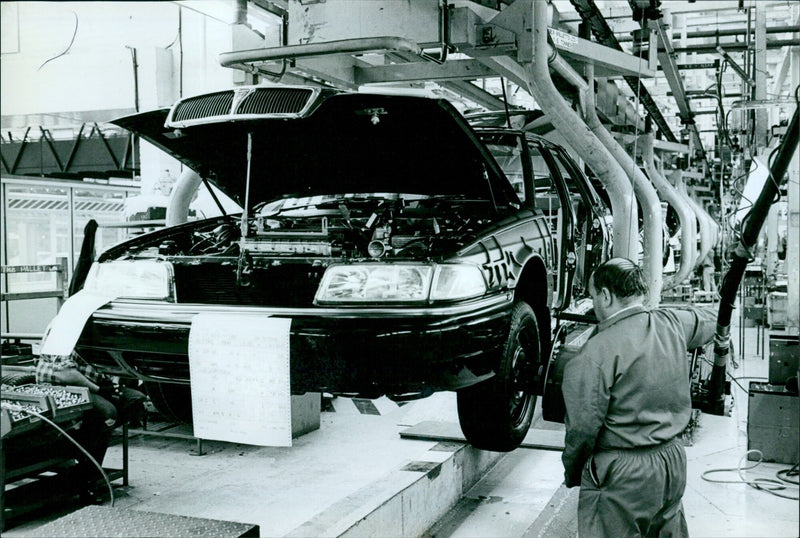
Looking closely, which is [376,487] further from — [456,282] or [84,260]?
[84,260]

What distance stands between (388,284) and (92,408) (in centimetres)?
250

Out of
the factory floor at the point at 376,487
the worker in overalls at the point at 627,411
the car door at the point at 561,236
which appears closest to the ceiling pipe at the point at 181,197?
the factory floor at the point at 376,487

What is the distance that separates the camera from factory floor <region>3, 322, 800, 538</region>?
3.99 m


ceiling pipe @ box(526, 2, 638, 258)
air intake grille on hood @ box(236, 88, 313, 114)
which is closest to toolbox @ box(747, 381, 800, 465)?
ceiling pipe @ box(526, 2, 638, 258)

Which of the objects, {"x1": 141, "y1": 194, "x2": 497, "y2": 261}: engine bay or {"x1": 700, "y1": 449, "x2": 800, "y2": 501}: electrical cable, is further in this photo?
{"x1": 700, "y1": 449, "x2": 800, "y2": 501}: electrical cable

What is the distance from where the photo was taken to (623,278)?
2965 mm

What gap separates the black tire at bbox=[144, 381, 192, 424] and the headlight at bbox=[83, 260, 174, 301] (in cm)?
80

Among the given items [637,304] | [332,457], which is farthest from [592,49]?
[332,457]

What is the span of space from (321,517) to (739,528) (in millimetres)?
2218

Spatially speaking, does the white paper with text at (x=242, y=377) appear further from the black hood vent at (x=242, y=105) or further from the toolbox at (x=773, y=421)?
the toolbox at (x=773, y=421)

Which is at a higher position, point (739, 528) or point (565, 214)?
point (565, 214)

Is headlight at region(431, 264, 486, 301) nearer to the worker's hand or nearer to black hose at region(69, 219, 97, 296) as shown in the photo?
the worker's hand

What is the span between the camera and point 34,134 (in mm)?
15805

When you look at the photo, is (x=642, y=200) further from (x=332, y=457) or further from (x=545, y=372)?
(x=332, y=457)
